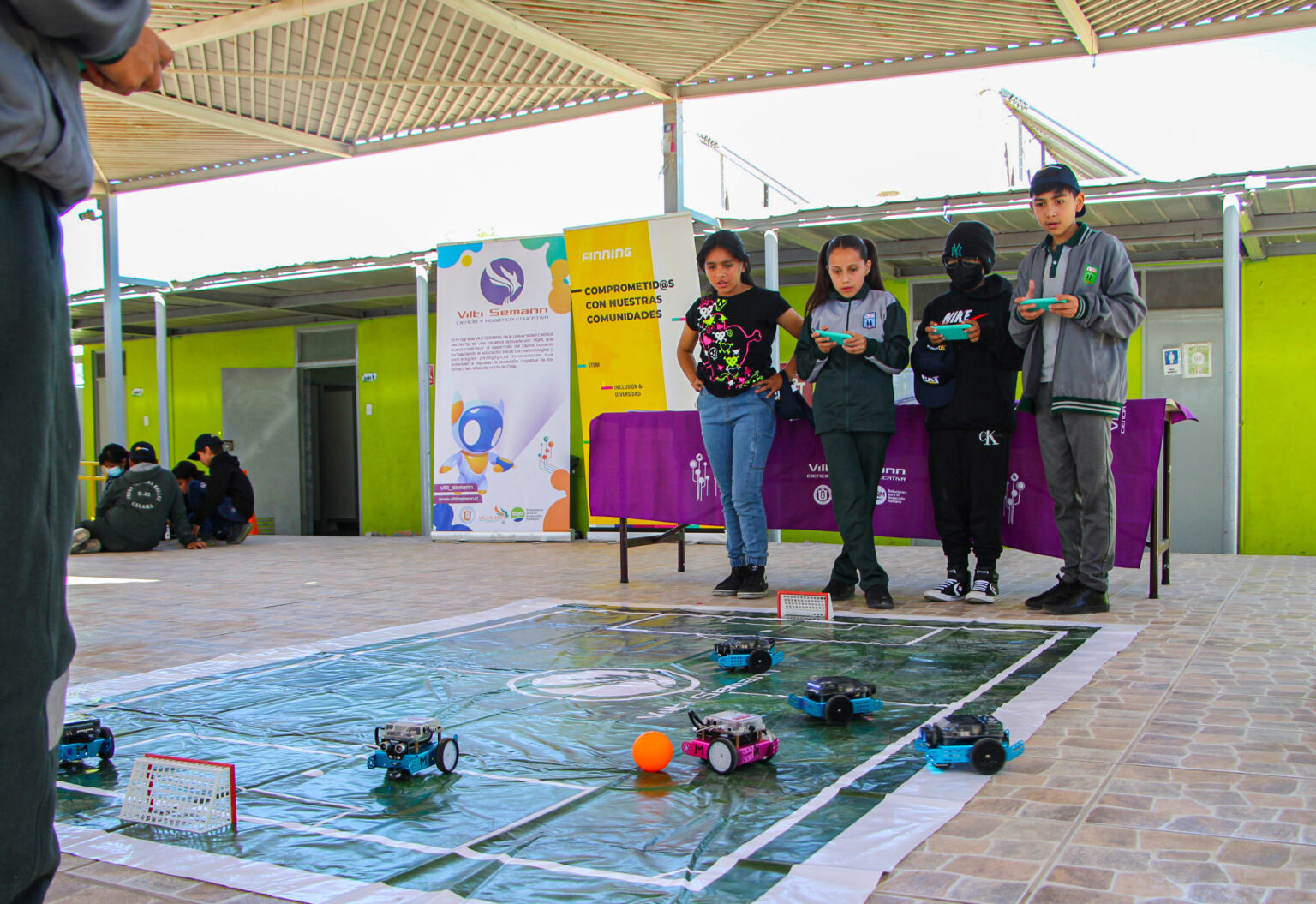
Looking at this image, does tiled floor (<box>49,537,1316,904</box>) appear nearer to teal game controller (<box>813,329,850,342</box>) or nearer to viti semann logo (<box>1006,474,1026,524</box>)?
viti semann logo (<box>1006,474,1026,524</box>)

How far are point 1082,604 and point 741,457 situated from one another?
5.61 feet

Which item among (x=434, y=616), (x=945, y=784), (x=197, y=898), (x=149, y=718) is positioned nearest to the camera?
(x=197, y=898)

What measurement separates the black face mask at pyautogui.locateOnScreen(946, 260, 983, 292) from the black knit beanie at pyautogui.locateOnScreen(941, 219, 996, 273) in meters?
0.04

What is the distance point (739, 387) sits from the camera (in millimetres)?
5066

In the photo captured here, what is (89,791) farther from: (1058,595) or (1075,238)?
(1075,238)

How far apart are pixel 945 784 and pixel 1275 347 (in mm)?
9692

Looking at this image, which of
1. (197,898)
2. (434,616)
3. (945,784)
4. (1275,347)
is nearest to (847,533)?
(434,616)

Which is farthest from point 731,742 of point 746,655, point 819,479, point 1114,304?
point 819,479

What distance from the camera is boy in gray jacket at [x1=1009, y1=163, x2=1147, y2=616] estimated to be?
4.26 m

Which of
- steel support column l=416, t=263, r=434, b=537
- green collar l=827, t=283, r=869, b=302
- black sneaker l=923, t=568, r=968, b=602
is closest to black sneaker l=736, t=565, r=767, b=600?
black sneaker l=923, t=568, r=968, b=602

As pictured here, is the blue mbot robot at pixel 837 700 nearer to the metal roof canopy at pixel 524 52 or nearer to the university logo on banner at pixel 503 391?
the metal roof canopy at pixel 524 52

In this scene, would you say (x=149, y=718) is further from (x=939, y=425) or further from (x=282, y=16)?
(x=282, y=16)

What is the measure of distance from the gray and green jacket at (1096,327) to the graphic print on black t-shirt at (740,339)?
1.22m

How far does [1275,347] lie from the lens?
32.3 ft
